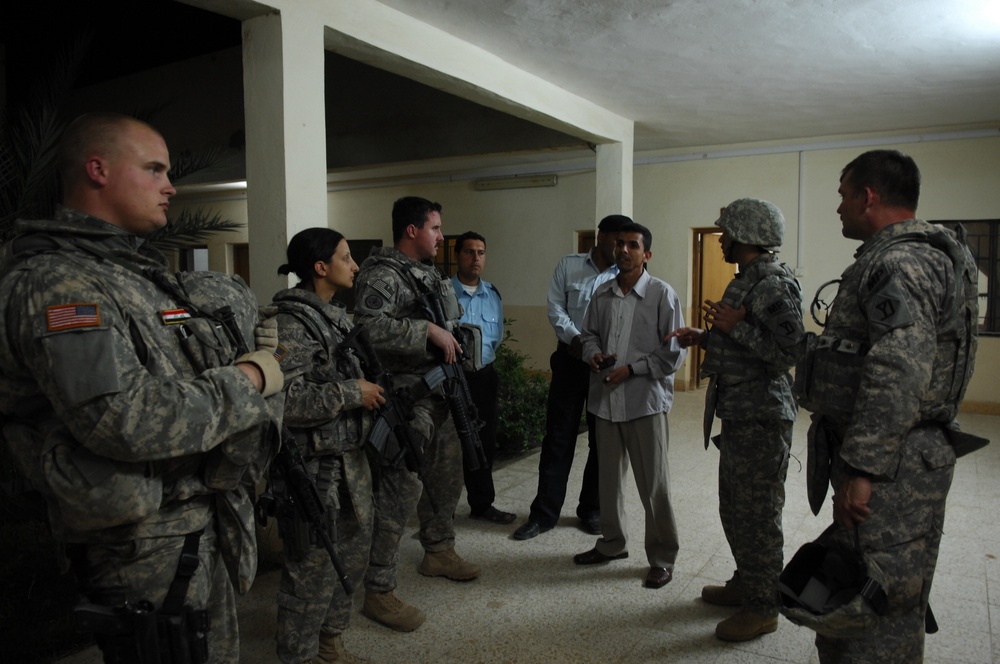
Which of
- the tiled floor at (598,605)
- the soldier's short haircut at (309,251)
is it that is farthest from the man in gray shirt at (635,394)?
the soldier's short haircut at (309,251)

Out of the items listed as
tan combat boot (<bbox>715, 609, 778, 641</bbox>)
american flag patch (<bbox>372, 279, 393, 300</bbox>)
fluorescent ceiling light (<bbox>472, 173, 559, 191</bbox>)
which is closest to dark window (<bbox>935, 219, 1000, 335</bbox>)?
fluorescent ceiling light (<bbox>472, 173, 559, 191</bbox>)

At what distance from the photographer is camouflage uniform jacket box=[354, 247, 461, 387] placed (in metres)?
2.72

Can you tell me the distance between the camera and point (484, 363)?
13.0 ft

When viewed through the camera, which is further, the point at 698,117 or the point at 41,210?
the point at 698,117

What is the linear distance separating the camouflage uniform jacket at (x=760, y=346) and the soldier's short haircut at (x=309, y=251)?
5.07ft

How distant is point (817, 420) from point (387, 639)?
181 centimetres

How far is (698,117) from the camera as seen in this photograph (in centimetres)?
655

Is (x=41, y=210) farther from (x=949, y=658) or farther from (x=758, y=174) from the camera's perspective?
(x=758, y=174)

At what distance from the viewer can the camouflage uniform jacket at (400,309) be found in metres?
2.72

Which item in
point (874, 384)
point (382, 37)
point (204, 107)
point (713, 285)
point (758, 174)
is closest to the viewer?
point (874, 384)

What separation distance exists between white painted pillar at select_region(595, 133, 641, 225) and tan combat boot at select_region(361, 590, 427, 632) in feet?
15.1

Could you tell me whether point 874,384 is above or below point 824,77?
below

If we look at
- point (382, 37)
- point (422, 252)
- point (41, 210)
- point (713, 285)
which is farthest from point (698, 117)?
point (41, 210)

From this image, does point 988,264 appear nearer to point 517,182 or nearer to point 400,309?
point 517,182
